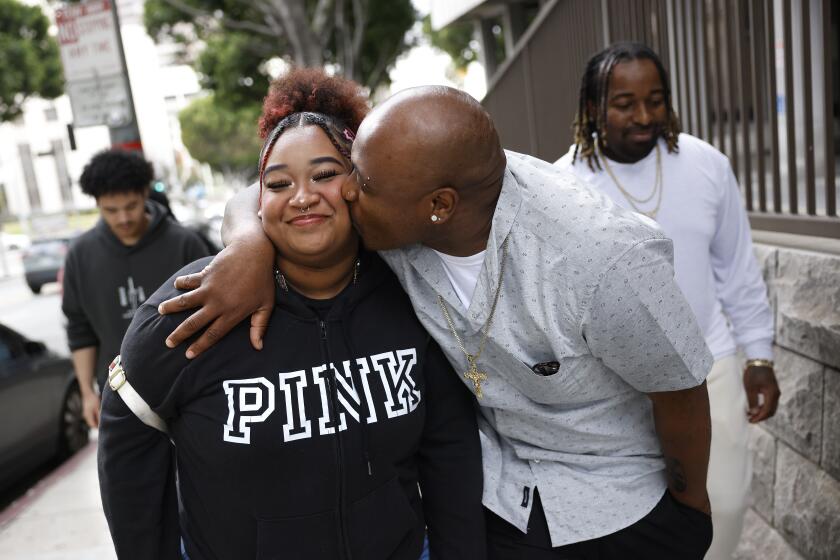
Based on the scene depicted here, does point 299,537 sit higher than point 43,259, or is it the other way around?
point 299,537

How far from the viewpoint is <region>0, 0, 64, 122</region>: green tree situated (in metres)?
24.5

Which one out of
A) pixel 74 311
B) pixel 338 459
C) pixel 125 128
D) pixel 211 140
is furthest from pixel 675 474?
pixel 211 140

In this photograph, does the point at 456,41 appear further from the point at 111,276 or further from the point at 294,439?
the point at 294,439

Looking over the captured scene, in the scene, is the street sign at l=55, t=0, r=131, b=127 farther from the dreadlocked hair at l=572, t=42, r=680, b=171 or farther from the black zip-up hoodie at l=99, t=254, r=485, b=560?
the black zip-up hoodie at l=99, t=254, r=485, b=560

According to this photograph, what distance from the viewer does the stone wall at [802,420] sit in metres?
2.87

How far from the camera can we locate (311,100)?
→ 2.05 meters

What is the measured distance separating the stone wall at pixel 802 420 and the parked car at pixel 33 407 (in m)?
5.32

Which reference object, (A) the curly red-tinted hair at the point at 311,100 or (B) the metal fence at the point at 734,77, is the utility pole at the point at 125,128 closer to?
(B) the metal fence at the point at 734,77

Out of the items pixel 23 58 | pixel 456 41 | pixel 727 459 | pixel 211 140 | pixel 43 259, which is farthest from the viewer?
pixel 211 140

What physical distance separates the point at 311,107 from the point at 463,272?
0.63 meters

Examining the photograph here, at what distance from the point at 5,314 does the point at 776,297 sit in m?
18.8

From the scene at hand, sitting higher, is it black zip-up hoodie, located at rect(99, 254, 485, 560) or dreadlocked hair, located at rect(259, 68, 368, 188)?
dreadlocked hair, located at rect(259, 68, 368, 188)

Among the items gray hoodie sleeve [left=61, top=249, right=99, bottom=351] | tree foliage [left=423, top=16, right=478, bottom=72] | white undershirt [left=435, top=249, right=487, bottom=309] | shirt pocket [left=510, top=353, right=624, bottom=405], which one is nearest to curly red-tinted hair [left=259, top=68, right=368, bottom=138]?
white undershirt [left=435, top=249, right=487, bottom=309]

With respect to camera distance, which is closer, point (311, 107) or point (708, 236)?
point (311, 107)
